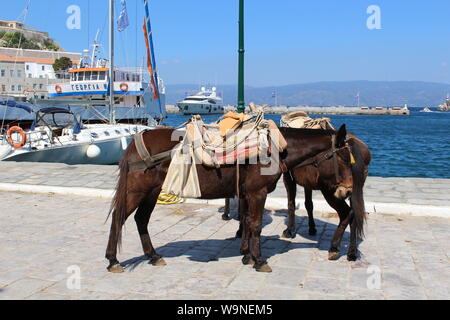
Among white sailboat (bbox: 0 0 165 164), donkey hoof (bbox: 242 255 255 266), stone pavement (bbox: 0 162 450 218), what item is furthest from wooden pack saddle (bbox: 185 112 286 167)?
white sailboat (bbox: 0 0 165 164)

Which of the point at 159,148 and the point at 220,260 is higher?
the point at 159,148

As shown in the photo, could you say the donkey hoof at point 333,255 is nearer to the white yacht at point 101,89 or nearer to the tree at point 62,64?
the white yacht at point 101,89

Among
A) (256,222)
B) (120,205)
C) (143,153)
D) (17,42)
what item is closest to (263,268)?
(256,222)

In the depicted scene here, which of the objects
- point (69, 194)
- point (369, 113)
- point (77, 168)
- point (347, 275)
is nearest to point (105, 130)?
point (77, 168)

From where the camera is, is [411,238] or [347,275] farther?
[411,238]

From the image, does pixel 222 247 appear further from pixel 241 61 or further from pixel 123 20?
pixel 123 20

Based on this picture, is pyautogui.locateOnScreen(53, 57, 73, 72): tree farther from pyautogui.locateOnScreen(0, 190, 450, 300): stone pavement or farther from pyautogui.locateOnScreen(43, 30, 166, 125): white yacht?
pyautogui.locateOnScreen(0, 190, 450, 300): stone pavement

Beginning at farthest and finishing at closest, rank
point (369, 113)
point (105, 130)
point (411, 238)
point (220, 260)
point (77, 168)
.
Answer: point (369, 113) < point (105, 130) < point (77, 168) < point (411, 238) < point (220, 260)

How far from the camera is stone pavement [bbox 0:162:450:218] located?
7.55 meters

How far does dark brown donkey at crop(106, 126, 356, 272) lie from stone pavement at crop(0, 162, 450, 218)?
9.44 ft

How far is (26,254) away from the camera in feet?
17.7

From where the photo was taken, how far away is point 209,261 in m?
5.27
